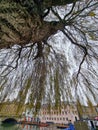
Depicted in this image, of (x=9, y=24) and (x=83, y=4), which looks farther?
(x=83, y=4)

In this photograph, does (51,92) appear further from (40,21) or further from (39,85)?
(40,21)

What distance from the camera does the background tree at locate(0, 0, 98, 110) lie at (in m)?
3.30

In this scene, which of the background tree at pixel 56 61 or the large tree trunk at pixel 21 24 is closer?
the large tree trunk at pixel 21 24

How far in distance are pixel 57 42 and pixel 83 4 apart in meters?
0.80

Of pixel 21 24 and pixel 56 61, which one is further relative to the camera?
pixel 56 61

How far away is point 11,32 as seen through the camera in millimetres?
2697

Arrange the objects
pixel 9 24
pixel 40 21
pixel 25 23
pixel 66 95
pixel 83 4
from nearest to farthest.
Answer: pixel 9 24, pixel 25 23, pixel 40 21, pixel 83 4, pixel 66 95

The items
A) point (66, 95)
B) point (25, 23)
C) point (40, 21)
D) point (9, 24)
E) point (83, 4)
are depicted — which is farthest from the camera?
point (66, 95)

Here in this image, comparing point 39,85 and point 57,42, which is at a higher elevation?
point 57,42

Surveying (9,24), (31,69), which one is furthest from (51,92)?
(9,24)

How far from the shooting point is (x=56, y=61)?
12.6 feet

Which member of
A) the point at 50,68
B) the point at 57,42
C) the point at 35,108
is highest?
the point at 57,42

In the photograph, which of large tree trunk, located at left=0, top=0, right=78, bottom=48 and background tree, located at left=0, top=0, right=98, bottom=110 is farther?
background tree, located at left=0, top=0, right=98, bottom=110

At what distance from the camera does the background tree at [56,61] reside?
3.30 meters
